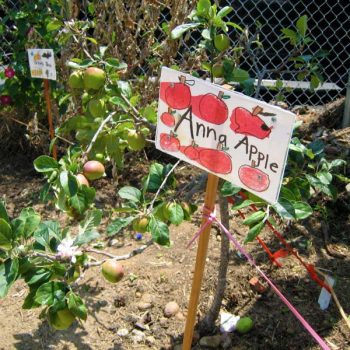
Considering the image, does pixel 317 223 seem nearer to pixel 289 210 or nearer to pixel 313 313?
pixel 313 313

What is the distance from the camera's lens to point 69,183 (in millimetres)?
1206

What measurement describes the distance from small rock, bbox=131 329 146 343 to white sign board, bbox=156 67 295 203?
0.87m

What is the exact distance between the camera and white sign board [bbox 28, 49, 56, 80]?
2.49 meters

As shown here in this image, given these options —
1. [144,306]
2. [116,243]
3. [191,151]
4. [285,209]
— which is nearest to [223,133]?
[191,151]

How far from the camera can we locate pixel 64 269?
1245mm

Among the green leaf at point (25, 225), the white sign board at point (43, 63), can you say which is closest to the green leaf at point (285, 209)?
the green leaf at point (25, 225)

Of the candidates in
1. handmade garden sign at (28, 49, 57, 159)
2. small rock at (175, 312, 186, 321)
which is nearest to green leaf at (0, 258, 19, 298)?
small rock at (175, 312, 186, 321)

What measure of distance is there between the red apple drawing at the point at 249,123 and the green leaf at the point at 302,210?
0.25 m

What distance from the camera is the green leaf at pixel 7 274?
3.69ft

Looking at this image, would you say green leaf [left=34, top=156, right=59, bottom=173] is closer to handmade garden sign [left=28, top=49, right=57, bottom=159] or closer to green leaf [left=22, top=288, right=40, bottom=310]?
green leaf [left=22, top=288, right=40, bottom=310]

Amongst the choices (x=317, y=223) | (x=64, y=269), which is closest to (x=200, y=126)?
(x=64, y=269)

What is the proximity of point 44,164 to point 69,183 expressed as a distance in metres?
0.10

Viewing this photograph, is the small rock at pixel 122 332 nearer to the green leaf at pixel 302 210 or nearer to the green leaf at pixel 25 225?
the green leaf at pixel 25 225

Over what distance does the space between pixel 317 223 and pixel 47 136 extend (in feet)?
5.27
